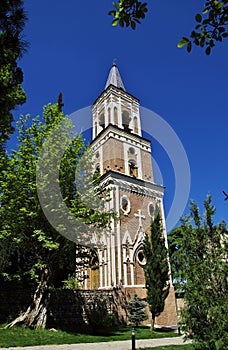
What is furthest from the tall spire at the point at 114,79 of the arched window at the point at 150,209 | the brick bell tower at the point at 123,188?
the arched window at the point at 150,209

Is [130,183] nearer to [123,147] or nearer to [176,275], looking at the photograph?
[123,147]

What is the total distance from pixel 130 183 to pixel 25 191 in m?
11.8

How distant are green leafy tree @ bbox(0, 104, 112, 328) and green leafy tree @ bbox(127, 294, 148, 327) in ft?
17.0

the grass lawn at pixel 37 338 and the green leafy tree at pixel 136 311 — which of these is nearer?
the grass lawn at pixel 37 338

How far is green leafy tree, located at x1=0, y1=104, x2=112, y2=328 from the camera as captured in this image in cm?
1252

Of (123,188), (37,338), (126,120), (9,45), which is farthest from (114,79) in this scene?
(37,338)

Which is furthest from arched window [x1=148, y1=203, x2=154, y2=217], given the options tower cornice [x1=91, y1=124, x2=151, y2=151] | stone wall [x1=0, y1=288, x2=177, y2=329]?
stone wall [x1=0, y1=288, x2=177, y2=329]

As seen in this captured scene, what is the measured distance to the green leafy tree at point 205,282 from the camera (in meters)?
5.44

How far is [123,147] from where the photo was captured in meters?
24.9

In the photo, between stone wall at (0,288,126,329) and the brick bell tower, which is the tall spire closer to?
the brick bell tower

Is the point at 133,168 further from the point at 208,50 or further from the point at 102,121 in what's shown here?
the point at 208,50

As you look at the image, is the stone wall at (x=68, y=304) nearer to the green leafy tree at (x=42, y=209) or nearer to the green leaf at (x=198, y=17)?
the green leafy tree at (x=42, y=209)

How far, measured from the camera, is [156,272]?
15.9 m

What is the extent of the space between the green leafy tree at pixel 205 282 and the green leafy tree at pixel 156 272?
32.6ft
